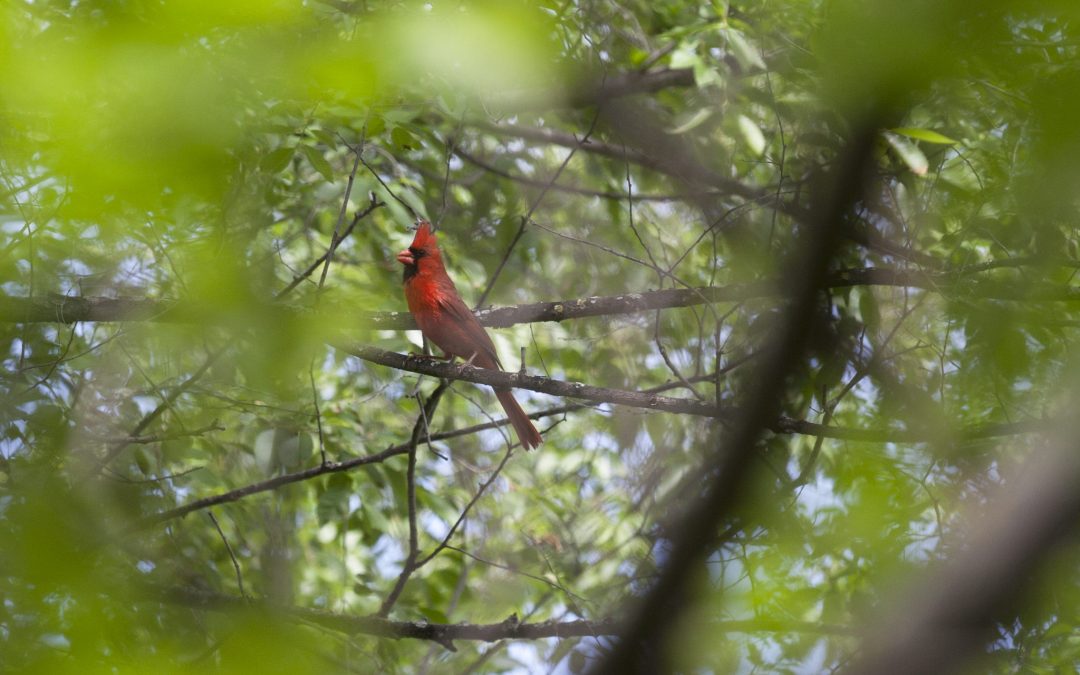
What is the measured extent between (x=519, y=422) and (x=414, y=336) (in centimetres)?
69

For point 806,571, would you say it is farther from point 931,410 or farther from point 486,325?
point 486,325

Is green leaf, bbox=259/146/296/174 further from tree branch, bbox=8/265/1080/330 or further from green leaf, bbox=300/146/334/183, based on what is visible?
tree branch, bbox=8/265/1080/330

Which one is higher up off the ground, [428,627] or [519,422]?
[519,422]

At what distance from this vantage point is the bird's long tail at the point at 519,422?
486 cm

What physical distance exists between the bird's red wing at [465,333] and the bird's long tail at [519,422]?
17 centimetres

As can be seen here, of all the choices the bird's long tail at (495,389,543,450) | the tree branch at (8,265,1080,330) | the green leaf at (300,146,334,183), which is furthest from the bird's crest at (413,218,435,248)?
the green leaf at (300,146,334,183)

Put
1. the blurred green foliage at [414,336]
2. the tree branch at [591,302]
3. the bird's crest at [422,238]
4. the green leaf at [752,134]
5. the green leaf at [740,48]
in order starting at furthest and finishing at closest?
the bird's crest at [422,238]
the green leaf at [752,134]
the green leaf at [740,48]
the tree branch at [591,302]
the blurred green foliage at [414,336]

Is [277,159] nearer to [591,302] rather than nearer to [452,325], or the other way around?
[591,302]

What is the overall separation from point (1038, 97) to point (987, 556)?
445 millimetres

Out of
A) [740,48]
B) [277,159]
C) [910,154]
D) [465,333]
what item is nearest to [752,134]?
[740,48]

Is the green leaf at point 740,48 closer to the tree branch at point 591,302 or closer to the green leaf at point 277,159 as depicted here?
the tree branch at point 591,302

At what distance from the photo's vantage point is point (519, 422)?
16.1 feet

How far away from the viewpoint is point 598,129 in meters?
4.66

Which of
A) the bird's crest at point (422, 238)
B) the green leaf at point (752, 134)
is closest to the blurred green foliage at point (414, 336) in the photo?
the green leaf at point (752, 134)
